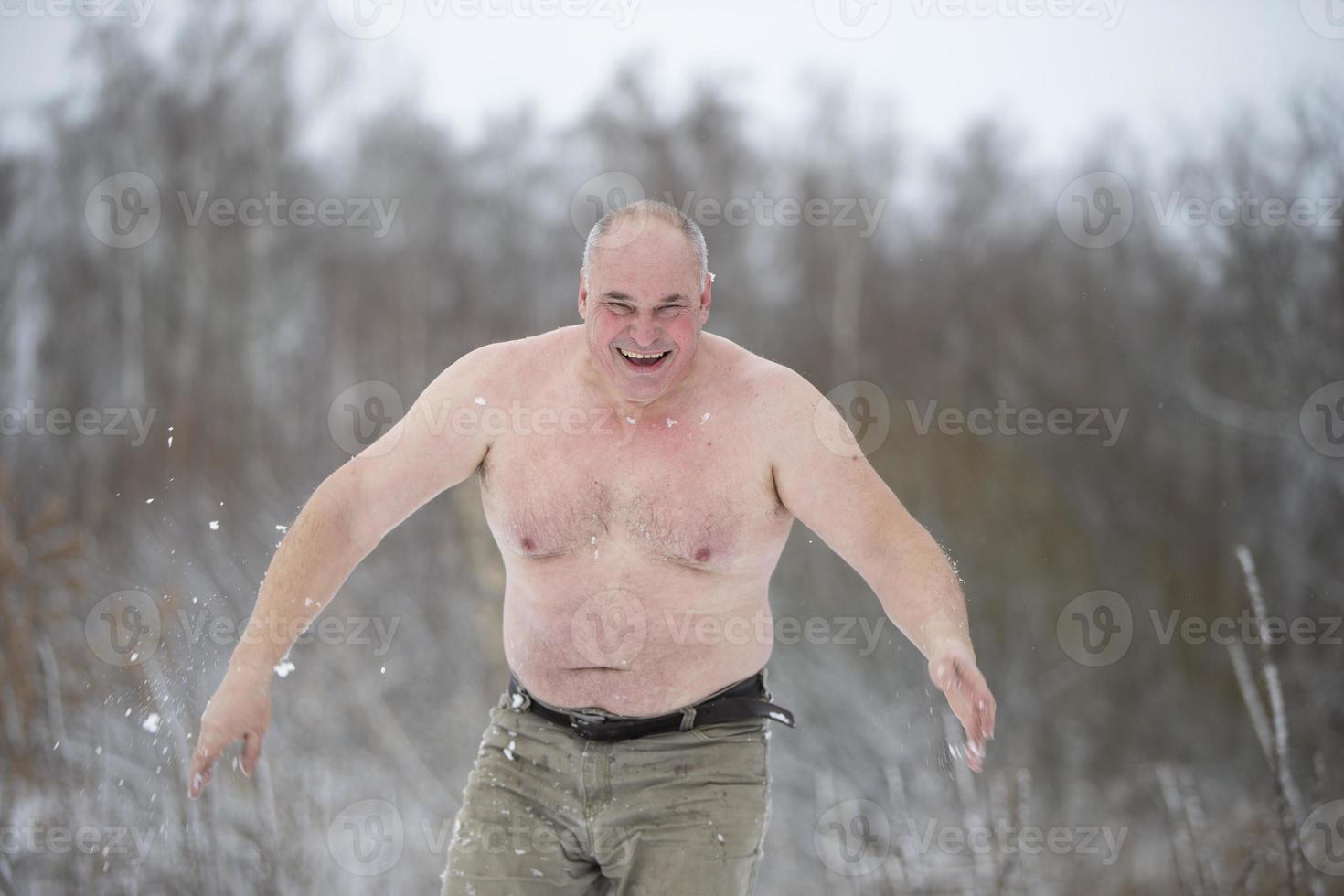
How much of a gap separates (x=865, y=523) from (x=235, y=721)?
143 centimetres

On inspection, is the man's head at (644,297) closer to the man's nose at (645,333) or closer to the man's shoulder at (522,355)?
the man's nose at (645,333)

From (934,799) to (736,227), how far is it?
677 centimetres

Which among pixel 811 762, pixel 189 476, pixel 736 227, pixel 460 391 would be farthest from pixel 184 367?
pixel 460 391

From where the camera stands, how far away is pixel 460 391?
301cm

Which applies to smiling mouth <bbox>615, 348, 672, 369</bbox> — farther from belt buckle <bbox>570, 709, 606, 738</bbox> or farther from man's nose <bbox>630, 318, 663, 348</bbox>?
belt buckle <bbox>570, 709, 606, 738</bbox>

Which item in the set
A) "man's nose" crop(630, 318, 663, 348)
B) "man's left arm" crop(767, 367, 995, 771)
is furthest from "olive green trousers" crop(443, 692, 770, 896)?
"man's nose" crop(630, 318, 663, 348)

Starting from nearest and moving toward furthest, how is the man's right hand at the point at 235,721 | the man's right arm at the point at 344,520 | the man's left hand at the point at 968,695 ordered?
1. the man's left hand at the point at 968,695
2. the man's right hand at the point at 235,721
3. the man's right arm at the point at 344,520

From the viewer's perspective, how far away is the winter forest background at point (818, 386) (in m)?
11.8

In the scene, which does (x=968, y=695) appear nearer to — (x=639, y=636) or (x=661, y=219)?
(x=639, y=636)

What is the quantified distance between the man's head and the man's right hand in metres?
1.05

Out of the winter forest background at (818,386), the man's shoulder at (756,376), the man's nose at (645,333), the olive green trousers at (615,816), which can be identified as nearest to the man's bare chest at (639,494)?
the man's shoulder at (756,376)

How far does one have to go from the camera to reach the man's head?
283cm

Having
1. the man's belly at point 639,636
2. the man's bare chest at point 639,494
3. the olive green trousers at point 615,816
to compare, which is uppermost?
the man's bare chest at point 639,494

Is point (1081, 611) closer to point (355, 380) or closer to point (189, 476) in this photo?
point (355, 380)
